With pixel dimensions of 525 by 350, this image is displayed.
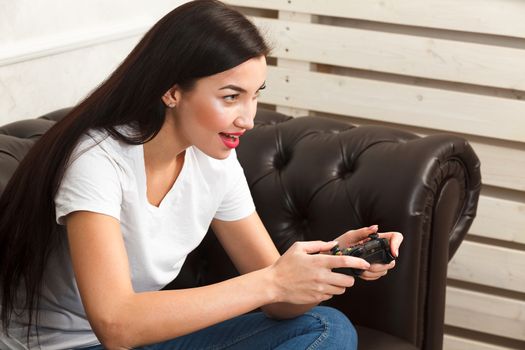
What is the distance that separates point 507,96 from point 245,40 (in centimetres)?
129

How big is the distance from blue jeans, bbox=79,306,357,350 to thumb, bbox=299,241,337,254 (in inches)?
7.0

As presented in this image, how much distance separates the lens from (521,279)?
2.56m

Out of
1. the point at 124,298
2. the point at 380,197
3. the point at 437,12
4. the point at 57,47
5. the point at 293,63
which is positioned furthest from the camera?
the point at 293,63

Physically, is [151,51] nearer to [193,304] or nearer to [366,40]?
[193,304]

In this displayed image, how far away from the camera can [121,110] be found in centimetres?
148

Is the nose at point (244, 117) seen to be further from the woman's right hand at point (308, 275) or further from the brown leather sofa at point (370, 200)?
Answer: the brown leather sofa at point (370, 200)

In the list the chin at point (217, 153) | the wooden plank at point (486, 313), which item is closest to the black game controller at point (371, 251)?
the chin at point (217, 153)

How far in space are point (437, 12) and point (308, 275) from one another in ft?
4.26

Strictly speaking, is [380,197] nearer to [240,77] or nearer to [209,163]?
[209,163]

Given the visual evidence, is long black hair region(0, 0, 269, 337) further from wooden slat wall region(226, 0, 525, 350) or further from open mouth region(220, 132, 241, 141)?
wooden slat wall region(226, 0, 525, 350)

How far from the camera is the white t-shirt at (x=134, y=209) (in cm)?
142

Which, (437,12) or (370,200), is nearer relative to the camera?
(370,200)

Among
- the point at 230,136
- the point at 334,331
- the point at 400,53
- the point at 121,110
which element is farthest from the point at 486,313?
the point at 121,110

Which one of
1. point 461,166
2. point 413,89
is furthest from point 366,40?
point 461,166
